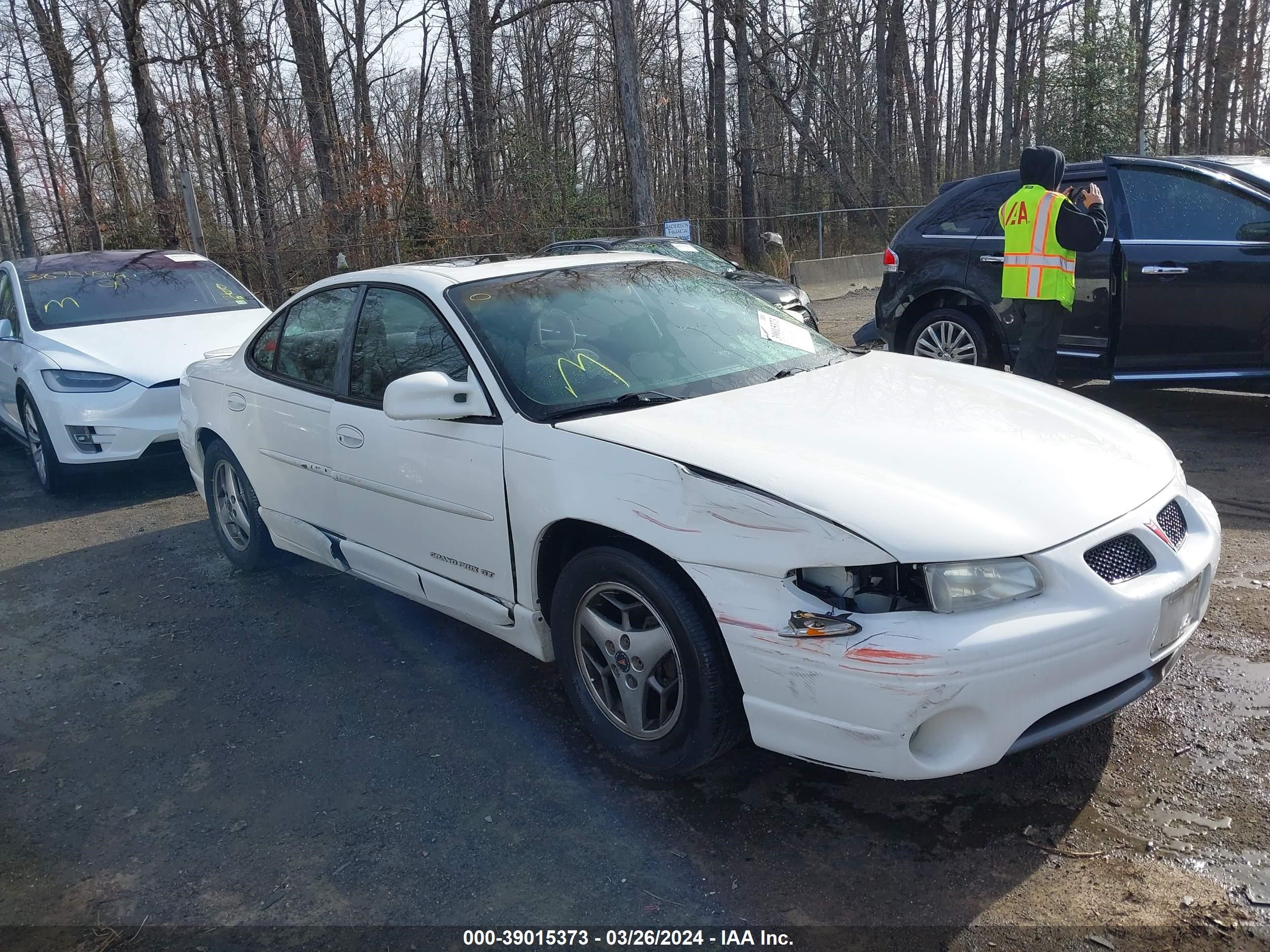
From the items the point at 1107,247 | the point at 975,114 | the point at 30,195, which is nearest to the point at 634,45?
the point at 1107,247

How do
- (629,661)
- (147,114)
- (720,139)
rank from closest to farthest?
(629,661)
(147,114)
(720,139)

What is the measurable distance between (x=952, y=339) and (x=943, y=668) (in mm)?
5746

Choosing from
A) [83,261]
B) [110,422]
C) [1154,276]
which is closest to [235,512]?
[110,422]

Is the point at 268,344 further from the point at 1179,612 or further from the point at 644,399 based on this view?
the point at 1179,612

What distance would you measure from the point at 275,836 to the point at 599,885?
105cm

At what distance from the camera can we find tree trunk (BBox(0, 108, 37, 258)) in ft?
83.5

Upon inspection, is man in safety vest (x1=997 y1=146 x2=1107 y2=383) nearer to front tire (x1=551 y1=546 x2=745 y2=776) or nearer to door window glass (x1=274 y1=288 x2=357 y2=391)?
door window glass (x1=274 y1=288 x2=357 y2=391)

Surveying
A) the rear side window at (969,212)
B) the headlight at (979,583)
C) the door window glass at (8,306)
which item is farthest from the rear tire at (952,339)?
the door window glass at (8,306)

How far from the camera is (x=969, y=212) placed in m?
7.63

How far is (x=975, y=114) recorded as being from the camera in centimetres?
3294

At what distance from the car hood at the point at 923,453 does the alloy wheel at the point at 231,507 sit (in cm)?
278

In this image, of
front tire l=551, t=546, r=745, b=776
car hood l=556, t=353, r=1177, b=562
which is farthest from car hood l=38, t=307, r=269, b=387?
car hood l=556, t=353, r=1177, b=562

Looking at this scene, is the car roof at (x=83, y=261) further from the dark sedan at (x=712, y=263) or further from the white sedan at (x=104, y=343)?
the dark sedan at (x=712, y=263)

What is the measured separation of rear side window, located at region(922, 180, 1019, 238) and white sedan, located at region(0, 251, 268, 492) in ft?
18.1
